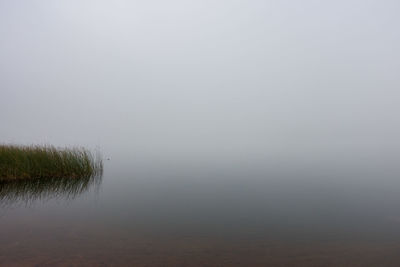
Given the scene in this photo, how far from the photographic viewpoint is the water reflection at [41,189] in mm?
10838

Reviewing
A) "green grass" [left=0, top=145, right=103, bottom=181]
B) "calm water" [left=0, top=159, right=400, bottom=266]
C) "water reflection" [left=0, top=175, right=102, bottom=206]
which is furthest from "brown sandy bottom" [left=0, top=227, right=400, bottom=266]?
"green grass" [left=0, top=145, right=103, bottom=181]

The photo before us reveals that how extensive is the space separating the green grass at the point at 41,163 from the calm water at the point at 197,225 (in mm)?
1280

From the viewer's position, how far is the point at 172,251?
259 inches

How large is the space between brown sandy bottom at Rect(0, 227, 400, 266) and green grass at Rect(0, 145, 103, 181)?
26.4ft

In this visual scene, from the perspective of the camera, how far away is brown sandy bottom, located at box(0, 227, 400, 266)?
592 cm

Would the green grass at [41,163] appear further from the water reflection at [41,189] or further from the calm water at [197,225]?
the calm water at [197,225]

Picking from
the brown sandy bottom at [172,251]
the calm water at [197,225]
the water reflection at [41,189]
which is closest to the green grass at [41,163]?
the water reflection at [41,189]

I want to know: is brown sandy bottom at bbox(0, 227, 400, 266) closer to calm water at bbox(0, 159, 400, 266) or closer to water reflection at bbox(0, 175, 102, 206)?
calm water at bbox(0, 159, 400, 266)

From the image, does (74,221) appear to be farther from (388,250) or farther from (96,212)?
(388,250)

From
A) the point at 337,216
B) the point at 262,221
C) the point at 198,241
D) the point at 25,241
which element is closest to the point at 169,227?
the point at 198,241

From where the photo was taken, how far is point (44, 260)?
5.79 meters

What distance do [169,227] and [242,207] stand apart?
14.0 ft

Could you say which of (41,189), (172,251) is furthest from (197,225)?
(41,189)

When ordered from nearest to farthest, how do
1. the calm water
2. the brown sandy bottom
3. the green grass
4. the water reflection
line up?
the brown sandy bottom, the calm water, the water reflection, the green grass
